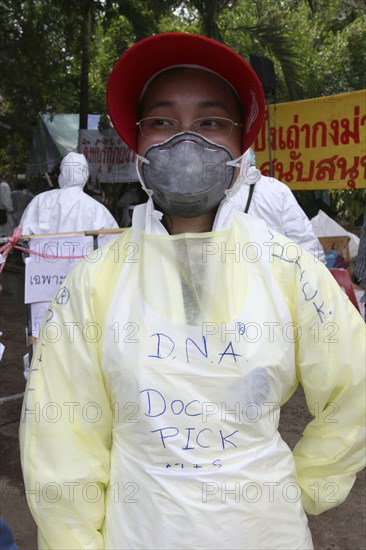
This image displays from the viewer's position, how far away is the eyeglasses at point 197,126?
4.90 feet

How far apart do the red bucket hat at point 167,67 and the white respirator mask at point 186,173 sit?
0.50 ft

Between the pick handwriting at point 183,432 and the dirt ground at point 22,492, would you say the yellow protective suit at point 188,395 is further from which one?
the dirt ground at point 22,492

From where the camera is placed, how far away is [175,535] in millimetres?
1264

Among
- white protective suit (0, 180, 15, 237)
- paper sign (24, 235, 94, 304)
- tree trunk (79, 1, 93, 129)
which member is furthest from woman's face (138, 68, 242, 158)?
white protective suit (0, 180, 15, 237)

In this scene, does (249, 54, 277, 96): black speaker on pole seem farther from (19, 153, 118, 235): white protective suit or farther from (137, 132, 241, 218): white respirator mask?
(137, 132, 241, 218): white respirator mask

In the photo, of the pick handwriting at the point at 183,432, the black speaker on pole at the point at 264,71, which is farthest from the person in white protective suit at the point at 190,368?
the black speaker on pole at the point at 264,71

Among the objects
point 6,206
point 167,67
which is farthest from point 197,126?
point 6,206

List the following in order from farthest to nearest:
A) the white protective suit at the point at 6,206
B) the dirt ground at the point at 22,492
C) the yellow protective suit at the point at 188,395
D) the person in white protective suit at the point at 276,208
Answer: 1. the white protective suit at the point at 6,206
2. the person in white protective suit at the point at 276,208
3. the dirt ground at the point at 22,492
4. the yellow protective suit at the point at 188,395

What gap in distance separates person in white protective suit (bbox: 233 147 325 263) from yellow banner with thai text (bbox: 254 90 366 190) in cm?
191

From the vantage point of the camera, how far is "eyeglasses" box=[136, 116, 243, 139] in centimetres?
149

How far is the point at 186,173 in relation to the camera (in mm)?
1440

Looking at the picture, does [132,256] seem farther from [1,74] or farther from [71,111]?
[71,111]

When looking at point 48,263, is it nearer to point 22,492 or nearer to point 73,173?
point 73,173

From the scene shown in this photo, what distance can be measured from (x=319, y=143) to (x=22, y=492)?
177 inches
